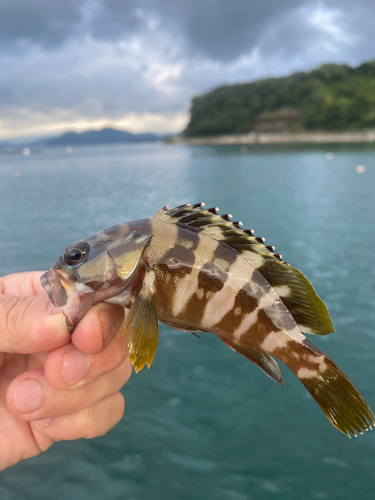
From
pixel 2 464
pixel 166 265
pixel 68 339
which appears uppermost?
pixel 166 265

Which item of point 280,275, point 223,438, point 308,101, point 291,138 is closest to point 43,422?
point 280,275

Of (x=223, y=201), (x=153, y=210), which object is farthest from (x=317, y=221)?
(x=153, y=210)

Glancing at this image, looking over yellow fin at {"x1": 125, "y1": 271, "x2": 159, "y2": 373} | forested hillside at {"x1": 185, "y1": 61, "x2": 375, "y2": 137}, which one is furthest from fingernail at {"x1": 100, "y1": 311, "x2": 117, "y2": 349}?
forested hillside at {"x1": 185, "y1": 61, "x2": 375, "y2": 137}

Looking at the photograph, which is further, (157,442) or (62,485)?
(157,442)

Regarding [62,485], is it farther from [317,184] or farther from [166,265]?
[317,184]

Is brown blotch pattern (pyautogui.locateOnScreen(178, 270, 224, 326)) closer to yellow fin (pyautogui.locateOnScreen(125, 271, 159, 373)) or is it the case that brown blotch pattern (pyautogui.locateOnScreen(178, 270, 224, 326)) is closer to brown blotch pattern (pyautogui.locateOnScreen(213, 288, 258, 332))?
brown blotch pattern (pyautogui.locateOnScreen(213, 288, 258, 332))

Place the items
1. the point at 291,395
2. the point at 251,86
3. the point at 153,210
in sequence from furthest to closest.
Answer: the point at 251,86 → the point at 153,210 → the point at 291,395
